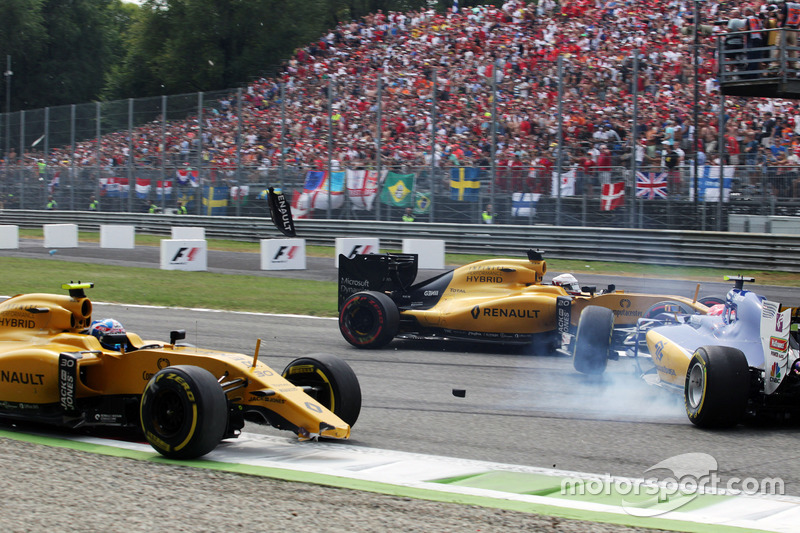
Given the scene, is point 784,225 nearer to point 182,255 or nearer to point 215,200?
point 182,255

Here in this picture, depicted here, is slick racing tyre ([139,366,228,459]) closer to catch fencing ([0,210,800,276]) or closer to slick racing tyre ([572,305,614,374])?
slick racing tyre ([572,305,614,374])

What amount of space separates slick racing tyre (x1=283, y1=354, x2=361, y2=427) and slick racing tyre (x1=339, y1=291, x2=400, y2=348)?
4.31 m

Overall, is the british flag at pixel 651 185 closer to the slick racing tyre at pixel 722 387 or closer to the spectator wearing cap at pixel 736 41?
the spectator wearing cap at pixel 736 41

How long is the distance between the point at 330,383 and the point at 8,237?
24600 mm

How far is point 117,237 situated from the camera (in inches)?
1093

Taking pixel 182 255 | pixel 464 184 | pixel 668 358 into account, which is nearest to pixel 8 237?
pixel 182 255

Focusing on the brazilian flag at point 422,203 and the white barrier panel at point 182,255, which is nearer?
the white barrier panel at point 182,255

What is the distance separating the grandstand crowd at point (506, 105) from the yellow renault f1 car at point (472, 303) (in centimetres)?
1072

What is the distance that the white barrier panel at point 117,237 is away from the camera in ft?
90.6

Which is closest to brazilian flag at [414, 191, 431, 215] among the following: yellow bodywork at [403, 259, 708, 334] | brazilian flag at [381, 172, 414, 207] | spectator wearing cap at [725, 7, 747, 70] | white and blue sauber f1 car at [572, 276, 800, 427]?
brazilian flag at [381, 172, 414, 207]

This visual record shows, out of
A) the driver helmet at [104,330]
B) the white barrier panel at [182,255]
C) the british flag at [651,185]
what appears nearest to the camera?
the driver helmet at [104,330]

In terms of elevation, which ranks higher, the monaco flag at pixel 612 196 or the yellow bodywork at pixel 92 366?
the monaco flag at pixel 612 196

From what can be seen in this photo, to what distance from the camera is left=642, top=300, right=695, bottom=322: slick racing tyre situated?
952cm

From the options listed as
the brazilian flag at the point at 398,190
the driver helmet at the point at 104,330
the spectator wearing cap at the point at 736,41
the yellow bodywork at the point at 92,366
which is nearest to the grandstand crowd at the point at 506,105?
the brazilian flag at the point at 398,190
